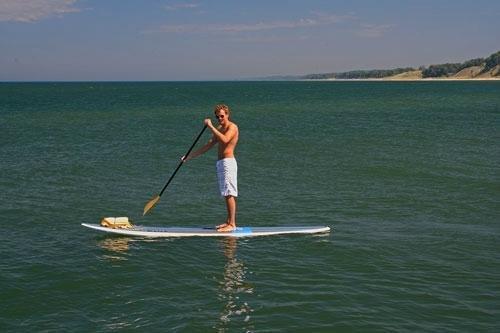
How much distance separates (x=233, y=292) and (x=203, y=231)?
3.50m

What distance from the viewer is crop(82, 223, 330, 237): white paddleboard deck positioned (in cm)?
1255

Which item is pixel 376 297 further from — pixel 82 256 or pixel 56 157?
pixel 56 157

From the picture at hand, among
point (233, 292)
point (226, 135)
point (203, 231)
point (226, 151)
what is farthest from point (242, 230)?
point (233, 292)

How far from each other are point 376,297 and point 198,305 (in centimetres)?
284

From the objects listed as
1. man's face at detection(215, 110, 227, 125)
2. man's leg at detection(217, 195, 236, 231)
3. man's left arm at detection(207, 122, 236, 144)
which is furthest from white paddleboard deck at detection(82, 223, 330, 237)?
man's face at detection(215, 110, 227, 125)

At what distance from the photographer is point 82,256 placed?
11266 mm

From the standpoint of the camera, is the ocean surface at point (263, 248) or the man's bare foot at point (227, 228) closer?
the ocean surface at point (263, 248)

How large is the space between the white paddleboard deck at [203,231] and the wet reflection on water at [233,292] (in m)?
Answer: 0.82

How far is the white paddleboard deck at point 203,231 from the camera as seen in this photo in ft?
41.2

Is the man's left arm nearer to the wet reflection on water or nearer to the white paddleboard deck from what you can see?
the white paddleboard deck

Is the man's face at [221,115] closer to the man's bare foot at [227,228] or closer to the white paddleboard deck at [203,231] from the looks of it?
the man's bare foot at [227,228]

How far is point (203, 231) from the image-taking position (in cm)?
1269

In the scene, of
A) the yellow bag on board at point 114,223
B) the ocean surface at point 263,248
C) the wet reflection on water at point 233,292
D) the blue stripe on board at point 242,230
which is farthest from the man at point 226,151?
the yellow bag on board at point 114,223

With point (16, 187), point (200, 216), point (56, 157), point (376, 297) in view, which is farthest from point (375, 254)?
point (56, 157)
